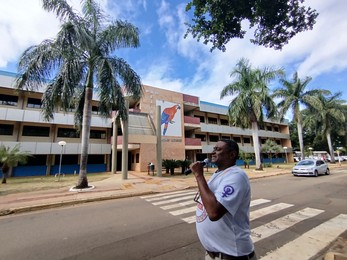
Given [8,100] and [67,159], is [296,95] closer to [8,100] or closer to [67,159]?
[67,159]

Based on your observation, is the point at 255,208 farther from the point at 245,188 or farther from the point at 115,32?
the point at 115,32

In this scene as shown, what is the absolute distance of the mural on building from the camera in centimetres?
2523

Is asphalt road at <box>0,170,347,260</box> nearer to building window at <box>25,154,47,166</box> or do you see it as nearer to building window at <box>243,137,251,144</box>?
building window at <box>25,154,47,166</box>

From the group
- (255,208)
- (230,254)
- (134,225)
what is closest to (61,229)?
(134,225)

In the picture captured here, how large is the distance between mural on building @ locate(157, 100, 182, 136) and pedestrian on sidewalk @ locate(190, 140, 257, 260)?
23101 millimetres

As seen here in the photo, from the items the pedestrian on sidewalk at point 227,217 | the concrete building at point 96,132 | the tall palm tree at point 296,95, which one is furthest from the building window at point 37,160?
the tall palm tree at point 296,95

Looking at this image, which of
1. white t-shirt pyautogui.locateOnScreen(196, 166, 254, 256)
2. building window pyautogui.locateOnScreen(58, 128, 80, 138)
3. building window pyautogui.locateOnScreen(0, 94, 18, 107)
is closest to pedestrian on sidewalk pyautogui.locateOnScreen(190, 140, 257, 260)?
white t-shirt pyautogui.locateOnScreen(196, 166, 254, 256)

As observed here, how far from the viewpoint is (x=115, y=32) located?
38.3ft

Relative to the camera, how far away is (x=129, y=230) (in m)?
5.07

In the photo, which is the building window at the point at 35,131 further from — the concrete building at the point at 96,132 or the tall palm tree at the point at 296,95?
the tall palm tree at the point at 296,95

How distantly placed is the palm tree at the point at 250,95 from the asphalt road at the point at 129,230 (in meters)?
14.4

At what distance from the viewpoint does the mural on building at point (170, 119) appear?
2523 cm

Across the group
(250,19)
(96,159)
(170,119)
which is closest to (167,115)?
(170,119)

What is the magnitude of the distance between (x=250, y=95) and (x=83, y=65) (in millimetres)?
16695
